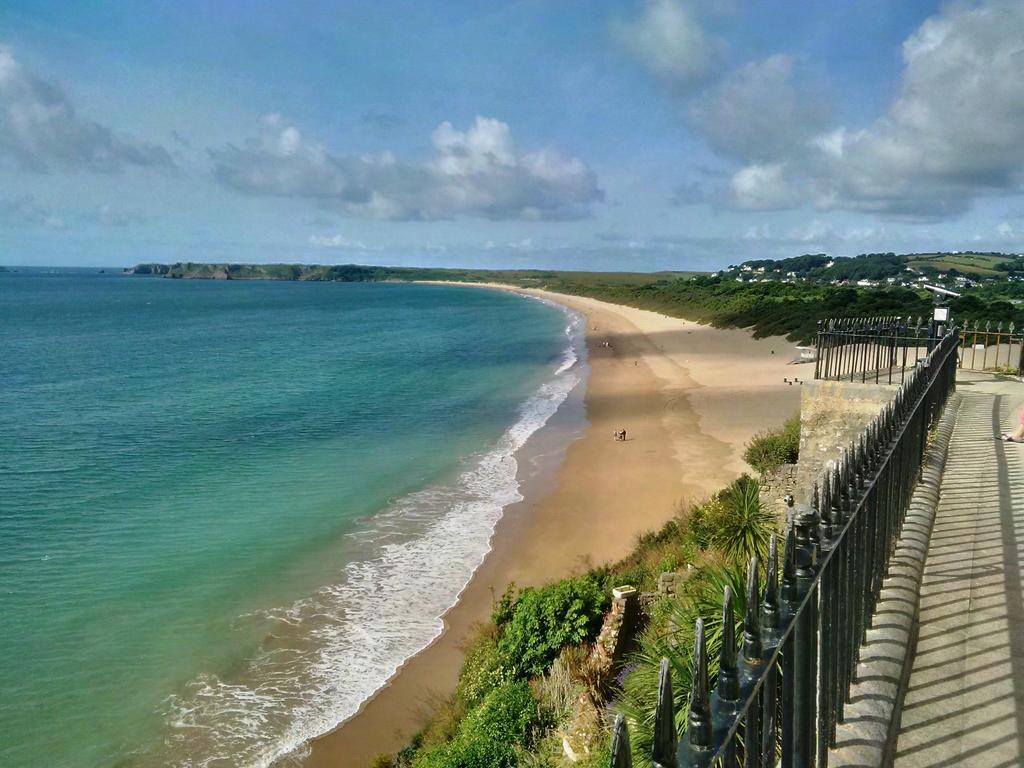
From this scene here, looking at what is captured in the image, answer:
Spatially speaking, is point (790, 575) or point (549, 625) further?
point (549, 625)

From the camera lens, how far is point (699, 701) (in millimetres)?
1821

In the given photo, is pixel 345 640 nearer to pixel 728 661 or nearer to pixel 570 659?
pixel 570 659

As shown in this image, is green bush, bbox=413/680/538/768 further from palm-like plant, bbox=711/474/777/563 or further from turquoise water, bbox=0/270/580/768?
palm-like plant, bbox=711/474/777/563

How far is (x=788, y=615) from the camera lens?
2475 mm

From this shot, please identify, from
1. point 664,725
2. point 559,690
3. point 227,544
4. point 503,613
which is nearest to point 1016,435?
point 559,690

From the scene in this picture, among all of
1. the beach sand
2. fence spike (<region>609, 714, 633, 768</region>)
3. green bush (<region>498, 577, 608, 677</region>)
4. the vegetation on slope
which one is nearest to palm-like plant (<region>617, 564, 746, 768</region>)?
the vegetation on slope

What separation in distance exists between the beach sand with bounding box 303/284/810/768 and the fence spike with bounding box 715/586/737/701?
8423mm

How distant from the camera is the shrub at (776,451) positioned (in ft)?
49.8

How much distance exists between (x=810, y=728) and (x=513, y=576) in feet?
39.2

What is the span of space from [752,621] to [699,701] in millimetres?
442

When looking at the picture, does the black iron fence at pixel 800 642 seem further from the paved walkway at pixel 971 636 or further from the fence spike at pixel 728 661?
the paved walkway at pixel 971 636

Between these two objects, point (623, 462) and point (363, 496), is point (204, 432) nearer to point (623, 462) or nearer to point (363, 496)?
point (363, 496)

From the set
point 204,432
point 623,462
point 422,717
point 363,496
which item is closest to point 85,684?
point 422,717

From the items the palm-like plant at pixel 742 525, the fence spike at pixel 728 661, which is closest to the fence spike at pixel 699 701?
the fence spike at pixel 728 661
